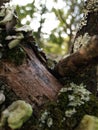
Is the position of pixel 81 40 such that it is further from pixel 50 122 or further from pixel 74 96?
pixel 50 122

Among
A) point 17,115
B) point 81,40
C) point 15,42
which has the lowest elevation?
point 17,115

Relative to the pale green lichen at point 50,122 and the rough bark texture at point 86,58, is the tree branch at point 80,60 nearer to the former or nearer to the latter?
the rough bark texture at point 86,58

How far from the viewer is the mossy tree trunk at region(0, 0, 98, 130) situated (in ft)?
4.03

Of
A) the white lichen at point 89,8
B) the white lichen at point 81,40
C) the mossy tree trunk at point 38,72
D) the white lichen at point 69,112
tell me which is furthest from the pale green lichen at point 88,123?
the white lichen at point 89,8

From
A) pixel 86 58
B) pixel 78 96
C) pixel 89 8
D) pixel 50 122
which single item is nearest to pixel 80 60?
pixel 86 58

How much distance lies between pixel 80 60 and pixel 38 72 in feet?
0.64

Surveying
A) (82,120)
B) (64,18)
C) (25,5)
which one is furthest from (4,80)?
(64,18)

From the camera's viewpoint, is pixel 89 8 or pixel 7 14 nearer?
pixel 7 14

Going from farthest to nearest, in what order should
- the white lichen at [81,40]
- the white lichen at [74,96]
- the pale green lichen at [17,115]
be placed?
the white lichen at [81,40], the white lichen at [74,96], the pale green lichen at [17,115]

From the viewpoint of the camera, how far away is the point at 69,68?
130cm

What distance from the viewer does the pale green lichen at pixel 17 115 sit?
1115 millimetres

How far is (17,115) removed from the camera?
A: 3.67ft

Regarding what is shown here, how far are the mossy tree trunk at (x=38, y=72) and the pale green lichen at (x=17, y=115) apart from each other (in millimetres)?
54

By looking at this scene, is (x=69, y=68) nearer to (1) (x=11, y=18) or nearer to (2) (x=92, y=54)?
(2) (x=92, y=54)
